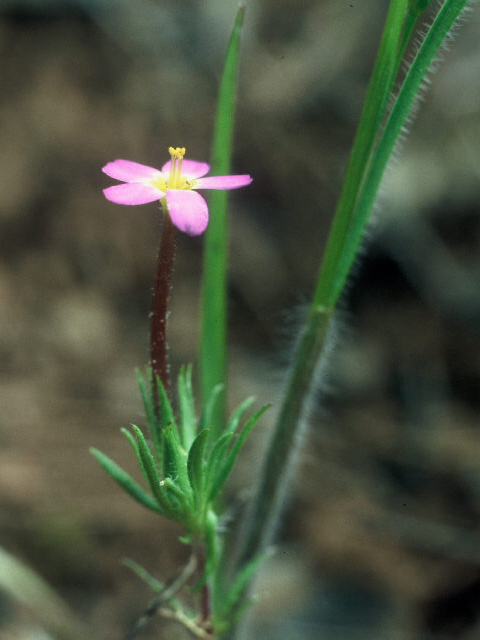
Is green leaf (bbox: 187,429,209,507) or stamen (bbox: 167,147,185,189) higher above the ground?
stamen (bbox: 167,147,185,189)

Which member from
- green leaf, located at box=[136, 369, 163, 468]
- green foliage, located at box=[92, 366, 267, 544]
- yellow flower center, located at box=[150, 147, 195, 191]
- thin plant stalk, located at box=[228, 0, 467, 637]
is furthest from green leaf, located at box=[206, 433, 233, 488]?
yellow flower center, located at box=[150, 147, 195, 191]

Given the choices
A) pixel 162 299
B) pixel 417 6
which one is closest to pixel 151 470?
pixel 162 299

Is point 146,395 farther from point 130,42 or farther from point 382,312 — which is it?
point 130,42

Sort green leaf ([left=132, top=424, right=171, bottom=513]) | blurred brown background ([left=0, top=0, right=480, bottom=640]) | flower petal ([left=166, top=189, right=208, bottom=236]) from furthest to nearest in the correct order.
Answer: blurred brown background ([left=0, top=0, right=480, bottom=640]) < green leaf ([left=132, top=424, right=171, bottom=513]) < flower petal ([left=166, top=189, right=208, bottom=236])

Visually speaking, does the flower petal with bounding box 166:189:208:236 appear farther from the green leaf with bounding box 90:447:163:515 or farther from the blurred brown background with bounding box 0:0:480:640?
the blurred brown background with bounding box 0:0:480:640

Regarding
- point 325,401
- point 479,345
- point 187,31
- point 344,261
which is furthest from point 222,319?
point 187,31

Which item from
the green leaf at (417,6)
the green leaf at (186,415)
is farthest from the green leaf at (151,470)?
the green leaf at (417,6)

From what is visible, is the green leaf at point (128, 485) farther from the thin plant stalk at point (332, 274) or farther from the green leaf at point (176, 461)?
the thin plant stalk at point (332, 274)
